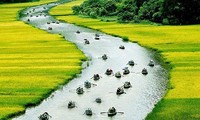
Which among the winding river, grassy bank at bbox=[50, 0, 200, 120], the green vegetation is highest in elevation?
the green vegetation

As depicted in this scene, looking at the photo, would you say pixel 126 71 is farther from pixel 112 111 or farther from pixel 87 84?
pixel 112 111

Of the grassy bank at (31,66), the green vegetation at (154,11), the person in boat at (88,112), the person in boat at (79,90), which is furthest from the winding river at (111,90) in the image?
the green vegetation at (154,11)

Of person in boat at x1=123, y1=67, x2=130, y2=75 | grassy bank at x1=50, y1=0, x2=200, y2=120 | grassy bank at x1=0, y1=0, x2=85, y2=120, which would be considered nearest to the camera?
grassy bank at x1=50, y1=0, x2=200, y2=120

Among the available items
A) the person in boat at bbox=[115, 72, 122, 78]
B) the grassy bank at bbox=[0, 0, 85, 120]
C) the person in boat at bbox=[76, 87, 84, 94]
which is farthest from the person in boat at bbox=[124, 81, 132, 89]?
the grassy bank at bbox=[0, 0, 85, 120]

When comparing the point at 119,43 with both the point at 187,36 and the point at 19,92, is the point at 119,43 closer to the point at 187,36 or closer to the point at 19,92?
the point at 187,36

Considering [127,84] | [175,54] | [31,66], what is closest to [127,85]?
[127,84]

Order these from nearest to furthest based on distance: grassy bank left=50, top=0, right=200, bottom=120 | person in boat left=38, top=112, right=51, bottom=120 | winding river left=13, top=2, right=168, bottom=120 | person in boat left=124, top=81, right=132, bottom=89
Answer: person in boat left=38, top=112, right=51, bottom=120, grassy bank left=50, top=0, right=200, bottom=120, winding river left=13, top=2, right=168, bottom=120, person in boat left=124, top=81, right=132, bottom=89

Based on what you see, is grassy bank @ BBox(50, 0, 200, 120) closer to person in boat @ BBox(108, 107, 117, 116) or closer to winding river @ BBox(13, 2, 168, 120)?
winding river @ BBox(13, 2, 168, 120)
